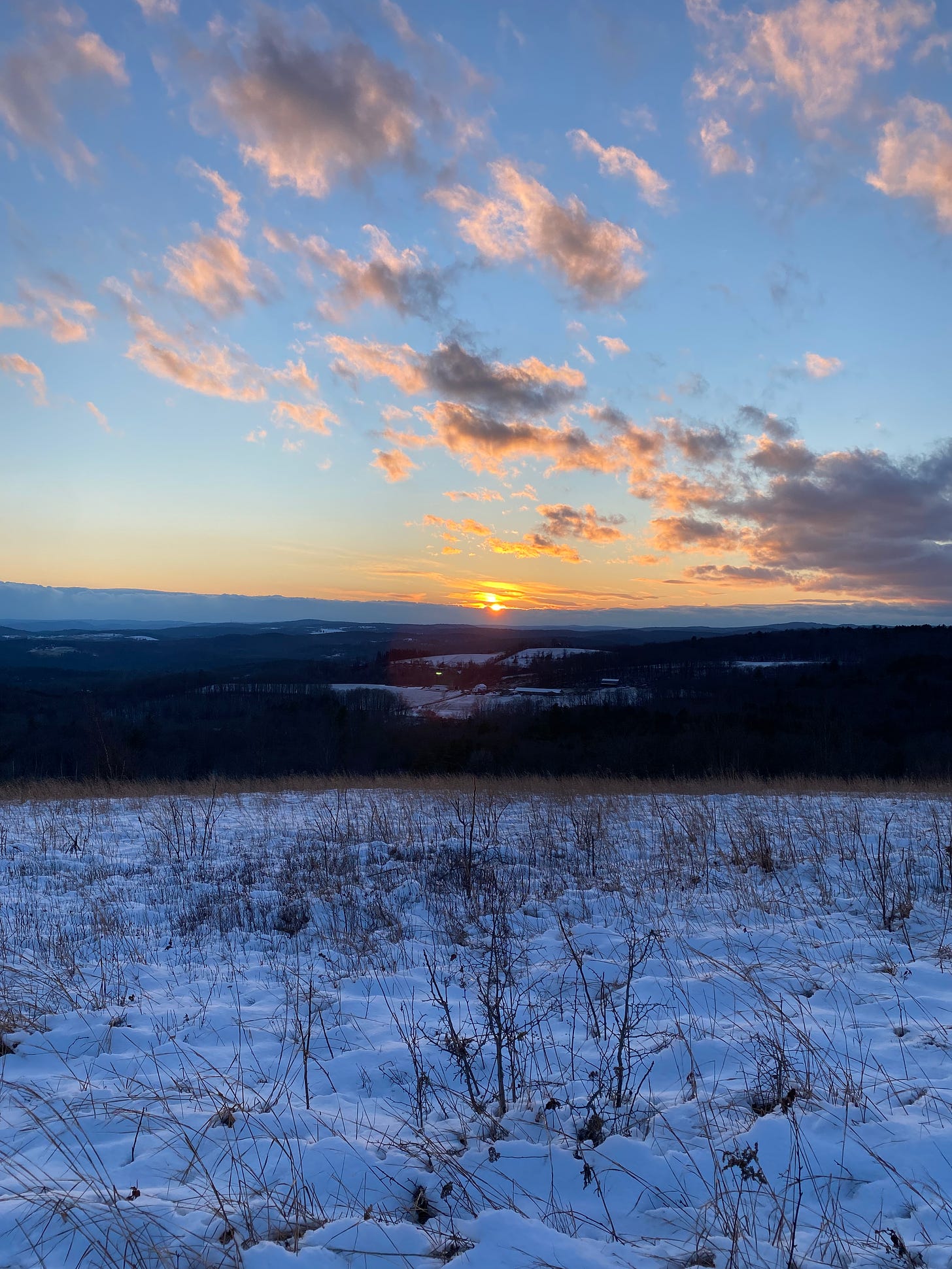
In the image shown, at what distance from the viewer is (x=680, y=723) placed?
5325cm

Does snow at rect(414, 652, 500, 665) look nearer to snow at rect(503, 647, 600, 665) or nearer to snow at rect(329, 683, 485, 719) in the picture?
snow at rect(503, 647, 600, 665)

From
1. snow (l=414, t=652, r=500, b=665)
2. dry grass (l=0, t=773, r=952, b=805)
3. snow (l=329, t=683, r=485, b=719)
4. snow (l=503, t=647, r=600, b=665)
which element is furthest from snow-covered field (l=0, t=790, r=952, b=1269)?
snow (l=414, t=652, r=500, b=665)

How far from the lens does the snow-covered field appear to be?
2094 mm

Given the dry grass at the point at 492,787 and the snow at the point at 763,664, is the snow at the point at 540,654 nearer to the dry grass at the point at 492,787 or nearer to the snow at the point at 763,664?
the snow at the point at 763,664

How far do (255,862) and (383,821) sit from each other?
2598 mm

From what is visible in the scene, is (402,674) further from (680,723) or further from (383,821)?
(383,821)

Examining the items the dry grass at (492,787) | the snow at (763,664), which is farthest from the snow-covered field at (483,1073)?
the snow at (763,664)

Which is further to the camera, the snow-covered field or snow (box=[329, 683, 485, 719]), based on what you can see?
snow (box=[329, 683, 485, 719])

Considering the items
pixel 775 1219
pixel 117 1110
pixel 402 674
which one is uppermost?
pixel 775 1219

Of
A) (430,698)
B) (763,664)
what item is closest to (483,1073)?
(430,698)

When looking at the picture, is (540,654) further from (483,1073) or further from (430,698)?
(483,1073)

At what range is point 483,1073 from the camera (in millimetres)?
3230

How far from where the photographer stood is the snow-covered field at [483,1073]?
2.09m

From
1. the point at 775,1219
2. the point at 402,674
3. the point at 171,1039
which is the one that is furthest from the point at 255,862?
the point at 402,674
